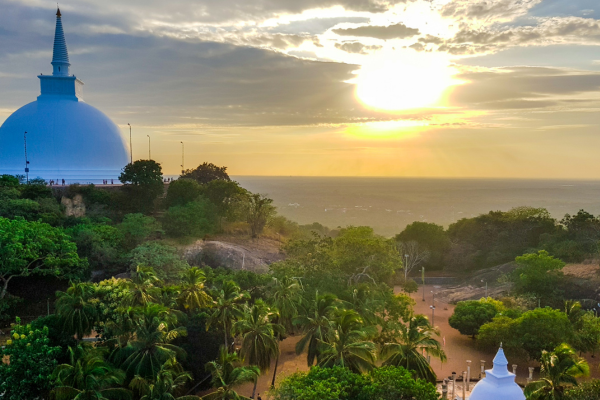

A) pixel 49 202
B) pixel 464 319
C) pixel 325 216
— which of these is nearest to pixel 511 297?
pixel 464 319

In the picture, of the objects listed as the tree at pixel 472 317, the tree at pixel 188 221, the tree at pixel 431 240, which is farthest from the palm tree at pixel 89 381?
the tree at pixel 431 240

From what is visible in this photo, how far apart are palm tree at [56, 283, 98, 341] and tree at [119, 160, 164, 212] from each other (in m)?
23.5

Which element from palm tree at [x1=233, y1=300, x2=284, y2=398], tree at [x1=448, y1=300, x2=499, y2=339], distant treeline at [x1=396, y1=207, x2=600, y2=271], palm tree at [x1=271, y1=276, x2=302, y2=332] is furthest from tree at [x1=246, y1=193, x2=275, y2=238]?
palm tree at [x1=233, y1=300, x2=284, y2=398]

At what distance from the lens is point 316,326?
2047 centimetres

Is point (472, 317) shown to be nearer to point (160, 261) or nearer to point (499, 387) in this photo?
point (499, 387)

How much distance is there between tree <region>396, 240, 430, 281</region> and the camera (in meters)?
49.1

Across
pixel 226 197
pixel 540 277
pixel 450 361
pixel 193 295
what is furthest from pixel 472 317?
pixel 226 197

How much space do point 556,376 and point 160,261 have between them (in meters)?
25.2

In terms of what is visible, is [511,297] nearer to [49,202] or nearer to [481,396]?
[481,396]

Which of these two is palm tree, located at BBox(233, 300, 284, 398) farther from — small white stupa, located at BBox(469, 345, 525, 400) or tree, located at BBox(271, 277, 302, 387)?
small white stupa, located at BBox(469, 345, 525, 400)

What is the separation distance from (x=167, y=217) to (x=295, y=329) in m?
18.9

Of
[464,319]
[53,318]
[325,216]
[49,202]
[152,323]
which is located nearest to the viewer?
[152,323]

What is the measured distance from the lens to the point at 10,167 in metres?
47.5

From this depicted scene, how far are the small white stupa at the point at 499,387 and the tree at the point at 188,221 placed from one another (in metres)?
30.9
